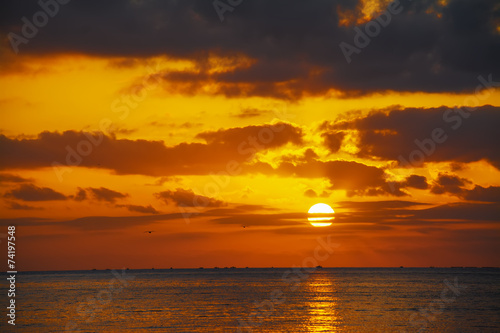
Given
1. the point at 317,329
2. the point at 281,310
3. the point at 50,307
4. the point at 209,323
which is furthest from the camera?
the point at 50,307

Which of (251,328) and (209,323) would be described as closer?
(251,328)

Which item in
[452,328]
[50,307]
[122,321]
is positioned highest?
[50,307]

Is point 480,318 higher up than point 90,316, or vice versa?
point 90,316

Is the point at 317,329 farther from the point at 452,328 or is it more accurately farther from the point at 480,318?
the point at 480,318

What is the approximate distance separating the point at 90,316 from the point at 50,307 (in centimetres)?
2055

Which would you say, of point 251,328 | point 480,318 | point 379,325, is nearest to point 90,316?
point 251,328

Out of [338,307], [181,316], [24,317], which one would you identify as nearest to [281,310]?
[338,307]

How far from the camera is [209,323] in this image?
82.8m

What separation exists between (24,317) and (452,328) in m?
65.7

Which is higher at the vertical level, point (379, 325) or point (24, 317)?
point (24, 317)

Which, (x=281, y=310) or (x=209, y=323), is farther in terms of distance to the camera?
(x=281, y=310)

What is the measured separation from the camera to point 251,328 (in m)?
77.2

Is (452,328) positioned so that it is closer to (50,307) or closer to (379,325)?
(379,325)

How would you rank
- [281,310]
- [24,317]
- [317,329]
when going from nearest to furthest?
1. [317,329]
2. [24,317]
3. [281,310]
